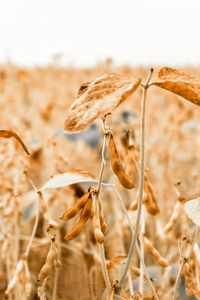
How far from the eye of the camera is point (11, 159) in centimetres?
74

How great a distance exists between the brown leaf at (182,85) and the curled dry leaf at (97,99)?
24mm

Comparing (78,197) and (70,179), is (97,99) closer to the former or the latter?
(70,179)

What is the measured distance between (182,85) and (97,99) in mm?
73

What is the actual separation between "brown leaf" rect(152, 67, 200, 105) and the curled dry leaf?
2cm

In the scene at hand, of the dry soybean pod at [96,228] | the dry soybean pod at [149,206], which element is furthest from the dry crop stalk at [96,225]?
the dry soybean pod at [149,206]

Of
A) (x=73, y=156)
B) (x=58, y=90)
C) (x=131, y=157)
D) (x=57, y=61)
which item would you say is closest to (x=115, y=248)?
(x=131, y=157)

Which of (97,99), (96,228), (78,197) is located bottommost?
(78,197)

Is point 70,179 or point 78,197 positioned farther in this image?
point 78,197

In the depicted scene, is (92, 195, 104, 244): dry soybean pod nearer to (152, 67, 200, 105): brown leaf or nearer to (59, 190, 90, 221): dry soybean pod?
(59, 190, 90, 221): dry soybean pod

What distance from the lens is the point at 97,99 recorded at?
312 millimetres

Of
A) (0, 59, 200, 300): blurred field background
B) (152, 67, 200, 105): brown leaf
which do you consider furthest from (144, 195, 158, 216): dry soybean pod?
(152, 67, 200, 105): brown leaf

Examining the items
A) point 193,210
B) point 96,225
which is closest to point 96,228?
point 96,225

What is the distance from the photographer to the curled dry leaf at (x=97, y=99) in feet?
0.97

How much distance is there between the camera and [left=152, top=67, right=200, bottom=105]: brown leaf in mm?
325
